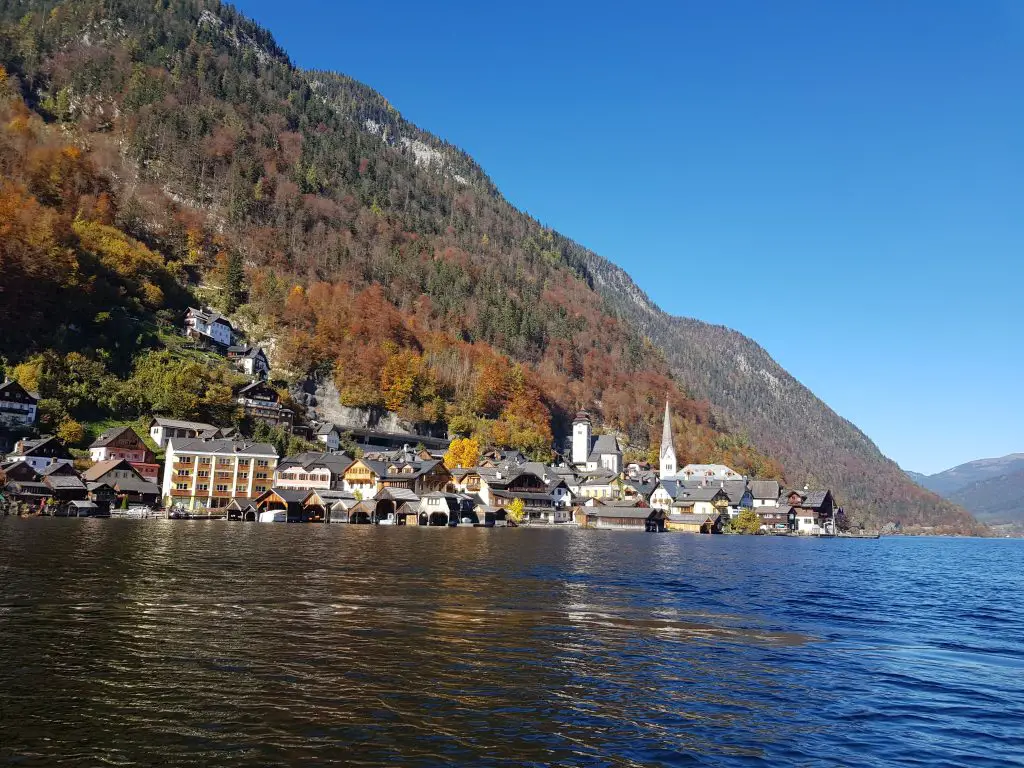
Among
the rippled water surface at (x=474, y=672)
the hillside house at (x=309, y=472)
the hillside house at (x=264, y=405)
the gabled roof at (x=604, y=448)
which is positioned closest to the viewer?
the rippled water surface at (x=474, y=672)

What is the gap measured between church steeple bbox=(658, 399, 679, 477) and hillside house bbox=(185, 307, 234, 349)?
10986 centimetres

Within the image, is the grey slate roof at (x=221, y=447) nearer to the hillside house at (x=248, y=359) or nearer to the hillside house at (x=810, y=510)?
the hillside house at (x=248, y=359)

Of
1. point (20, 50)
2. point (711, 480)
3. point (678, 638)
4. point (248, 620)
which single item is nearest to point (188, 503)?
point (248, 620)

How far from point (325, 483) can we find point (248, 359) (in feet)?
121

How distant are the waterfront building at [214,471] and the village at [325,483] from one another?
0.15m

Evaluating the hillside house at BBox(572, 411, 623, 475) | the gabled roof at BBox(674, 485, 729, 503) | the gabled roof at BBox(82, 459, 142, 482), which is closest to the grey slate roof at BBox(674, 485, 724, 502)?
the gabled roof at BBox(674, 485, 729, 503)

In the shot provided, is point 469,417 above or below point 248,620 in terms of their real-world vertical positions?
above

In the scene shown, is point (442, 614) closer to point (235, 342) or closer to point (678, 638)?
point (678, 638)

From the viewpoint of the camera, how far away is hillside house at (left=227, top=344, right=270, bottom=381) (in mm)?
125312

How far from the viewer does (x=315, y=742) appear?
1122cm

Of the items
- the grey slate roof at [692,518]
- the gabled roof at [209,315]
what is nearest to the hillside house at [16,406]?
the gabled roof at [209,315]

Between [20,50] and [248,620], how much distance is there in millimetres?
222107

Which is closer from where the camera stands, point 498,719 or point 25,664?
point 498,719

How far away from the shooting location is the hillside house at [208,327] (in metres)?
126
